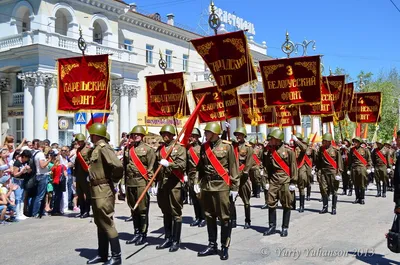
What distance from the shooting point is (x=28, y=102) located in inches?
941

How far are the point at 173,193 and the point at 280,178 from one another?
2.40 m

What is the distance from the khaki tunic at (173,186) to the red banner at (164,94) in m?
6.79

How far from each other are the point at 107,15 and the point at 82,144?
20.9m

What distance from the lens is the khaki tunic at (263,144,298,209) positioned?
8.63 meters

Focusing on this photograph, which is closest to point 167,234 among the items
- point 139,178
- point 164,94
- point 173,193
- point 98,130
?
point 173,193

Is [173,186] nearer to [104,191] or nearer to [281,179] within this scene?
[104,191]

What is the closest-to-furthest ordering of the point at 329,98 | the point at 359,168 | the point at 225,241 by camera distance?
the point at 225,241, the point at 359,168, the point at 329,98

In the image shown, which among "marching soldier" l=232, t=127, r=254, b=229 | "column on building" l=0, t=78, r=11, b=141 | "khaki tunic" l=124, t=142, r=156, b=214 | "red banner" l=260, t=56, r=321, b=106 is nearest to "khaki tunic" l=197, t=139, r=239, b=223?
"khaki tunic" l=124, t=142, r=156, b=214

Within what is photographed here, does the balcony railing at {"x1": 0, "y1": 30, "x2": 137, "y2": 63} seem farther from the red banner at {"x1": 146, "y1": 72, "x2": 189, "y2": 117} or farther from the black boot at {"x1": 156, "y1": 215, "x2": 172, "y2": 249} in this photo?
the black boot at {"x1": 156, "y1": 215, "x2": 172, "y2": 249}

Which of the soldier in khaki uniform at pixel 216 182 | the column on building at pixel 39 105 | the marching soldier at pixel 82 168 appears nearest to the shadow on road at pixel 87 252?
the soldier in khaki uniform at pixel 216 182

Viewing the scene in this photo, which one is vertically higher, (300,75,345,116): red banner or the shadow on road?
(300,75,345,116): red banner

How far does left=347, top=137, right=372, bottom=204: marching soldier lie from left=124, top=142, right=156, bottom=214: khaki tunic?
807cm

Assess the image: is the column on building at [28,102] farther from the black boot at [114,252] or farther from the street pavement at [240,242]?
the black boot at [114,252]

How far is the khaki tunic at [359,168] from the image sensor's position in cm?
1389
